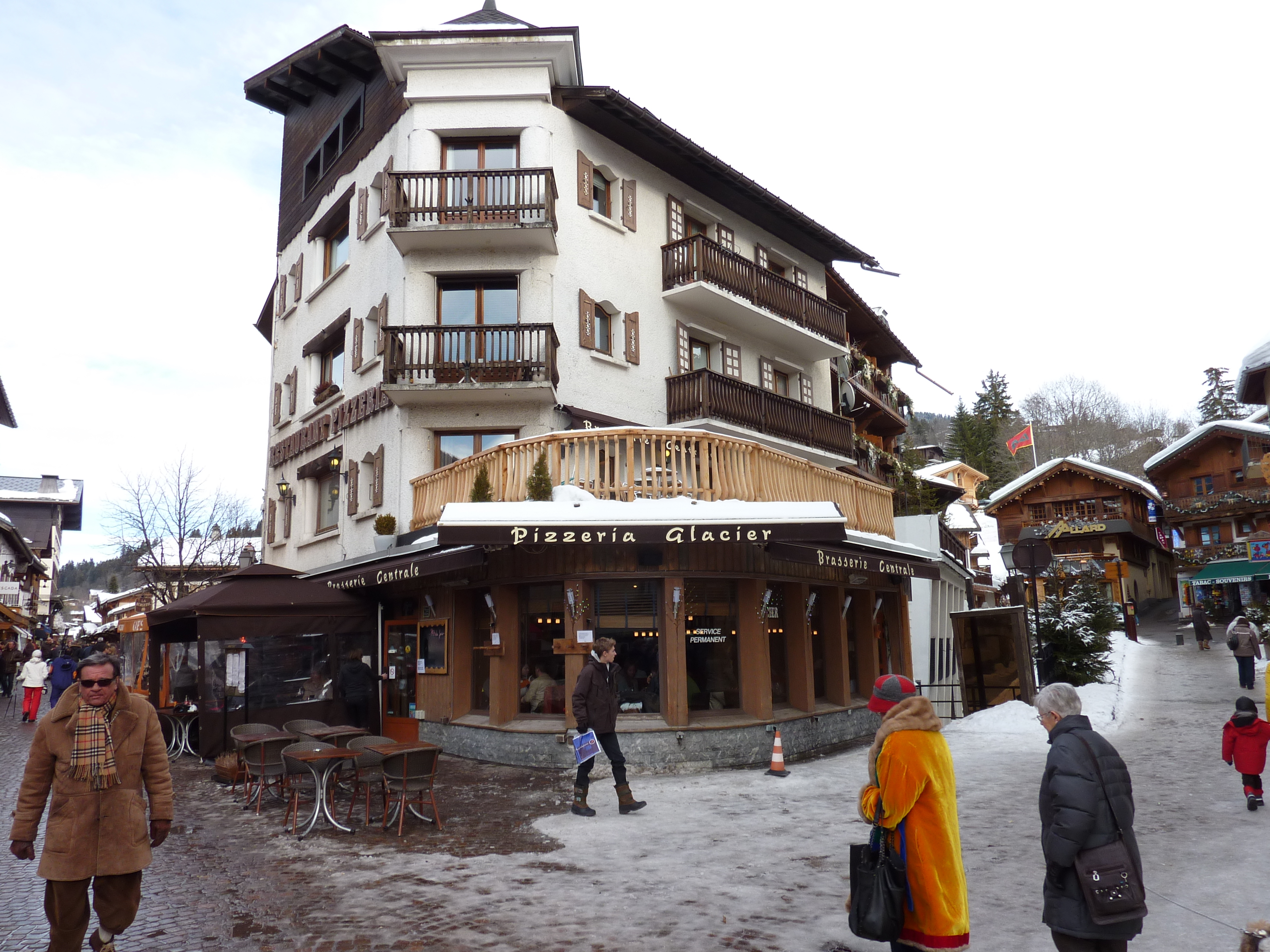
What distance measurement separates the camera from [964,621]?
61.5ft

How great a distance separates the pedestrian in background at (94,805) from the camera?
4930 millimetres

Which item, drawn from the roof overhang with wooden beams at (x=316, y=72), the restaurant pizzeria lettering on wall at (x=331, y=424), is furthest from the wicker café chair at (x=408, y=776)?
the roof overhang with wooden beams at (x=316, y=72)

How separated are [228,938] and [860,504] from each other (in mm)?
12988

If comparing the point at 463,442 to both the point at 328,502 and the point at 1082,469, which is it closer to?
the point at 328,502

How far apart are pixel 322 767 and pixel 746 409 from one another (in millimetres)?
12712

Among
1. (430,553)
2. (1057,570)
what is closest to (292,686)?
(430,553)

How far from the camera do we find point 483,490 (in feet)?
45.0

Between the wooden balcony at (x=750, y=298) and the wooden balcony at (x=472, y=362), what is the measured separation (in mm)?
4369

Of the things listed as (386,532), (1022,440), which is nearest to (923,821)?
(386,532)

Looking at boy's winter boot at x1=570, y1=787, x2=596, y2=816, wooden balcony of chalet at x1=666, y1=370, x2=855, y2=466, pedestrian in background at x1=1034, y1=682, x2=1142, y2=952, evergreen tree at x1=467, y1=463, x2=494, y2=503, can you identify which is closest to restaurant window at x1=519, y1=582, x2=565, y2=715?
evergreen tree at x1=467, y1=463, x2=494, y2=503

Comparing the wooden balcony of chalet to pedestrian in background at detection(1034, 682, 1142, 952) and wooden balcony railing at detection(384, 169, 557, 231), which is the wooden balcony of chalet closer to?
wooden balcony railing at detection(384, 169, 557, 231)

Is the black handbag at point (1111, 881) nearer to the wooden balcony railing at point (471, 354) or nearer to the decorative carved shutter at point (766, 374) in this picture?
the wooden balcony railing at point (471, 354)

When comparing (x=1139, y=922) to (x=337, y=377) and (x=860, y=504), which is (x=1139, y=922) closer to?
(x=860, y=504)

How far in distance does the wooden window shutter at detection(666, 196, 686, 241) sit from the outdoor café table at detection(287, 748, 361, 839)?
14202 mm
